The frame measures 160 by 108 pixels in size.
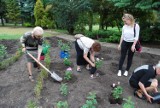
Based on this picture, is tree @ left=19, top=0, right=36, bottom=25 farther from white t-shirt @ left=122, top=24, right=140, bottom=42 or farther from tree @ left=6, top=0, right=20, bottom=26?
white t-shirt @ left=122, top=24, right=140, bottom=42

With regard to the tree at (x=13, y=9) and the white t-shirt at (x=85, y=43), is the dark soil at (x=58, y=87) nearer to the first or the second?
the white t-shirt at (x=85, y=43)

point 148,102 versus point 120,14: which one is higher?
point 120,14

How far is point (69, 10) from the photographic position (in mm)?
11648

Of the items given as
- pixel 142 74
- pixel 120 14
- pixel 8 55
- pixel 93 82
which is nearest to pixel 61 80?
pixel 93 82

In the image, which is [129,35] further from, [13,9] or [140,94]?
[13,9]

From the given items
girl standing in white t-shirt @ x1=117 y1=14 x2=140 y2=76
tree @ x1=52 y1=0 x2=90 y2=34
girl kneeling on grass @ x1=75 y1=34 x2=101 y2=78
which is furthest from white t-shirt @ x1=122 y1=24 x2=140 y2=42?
tree @ x1=52 y1=0 x2=90 y2=34

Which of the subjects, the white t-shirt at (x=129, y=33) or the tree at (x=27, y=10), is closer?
the white t-shirt at (x=129, y=33)

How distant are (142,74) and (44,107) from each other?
187cm

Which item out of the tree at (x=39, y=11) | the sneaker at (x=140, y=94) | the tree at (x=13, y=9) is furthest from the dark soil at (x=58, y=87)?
the tree at (x=13, y=9)

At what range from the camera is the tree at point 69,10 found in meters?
11.5

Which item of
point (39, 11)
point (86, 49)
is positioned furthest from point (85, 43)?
point (39, 11)

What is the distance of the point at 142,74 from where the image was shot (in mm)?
4711

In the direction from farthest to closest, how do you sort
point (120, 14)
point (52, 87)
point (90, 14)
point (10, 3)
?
1. point (10, 3)
2. point (90, 14)
3. point (120, 14)
4. point (52, 87)

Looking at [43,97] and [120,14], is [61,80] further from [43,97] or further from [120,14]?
[120,14]
